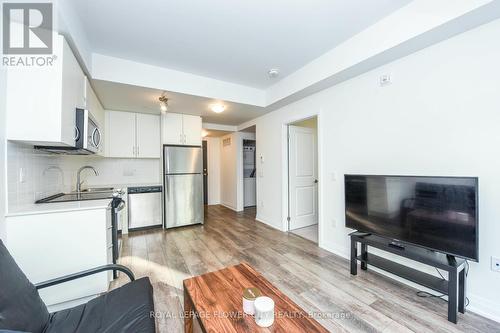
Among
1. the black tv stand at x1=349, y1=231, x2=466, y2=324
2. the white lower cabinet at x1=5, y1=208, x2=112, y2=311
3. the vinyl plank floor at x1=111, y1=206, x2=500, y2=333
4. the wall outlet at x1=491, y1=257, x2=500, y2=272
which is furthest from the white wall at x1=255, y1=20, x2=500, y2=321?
the white lower cabinet at x1=5, y1=208, x2=112, y2=311

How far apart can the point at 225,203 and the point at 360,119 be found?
15.4ft

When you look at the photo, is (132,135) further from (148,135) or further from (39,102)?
(39,102)

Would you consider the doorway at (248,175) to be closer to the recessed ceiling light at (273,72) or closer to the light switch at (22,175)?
the recessed ceiling light at (273,72)

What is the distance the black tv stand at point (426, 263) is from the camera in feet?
5.23

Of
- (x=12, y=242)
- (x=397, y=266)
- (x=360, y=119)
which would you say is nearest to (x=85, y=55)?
(x=12, y=242)

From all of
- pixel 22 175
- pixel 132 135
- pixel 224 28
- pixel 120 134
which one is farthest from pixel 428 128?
pixel 120 134

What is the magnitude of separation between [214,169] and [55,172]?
14.0ft

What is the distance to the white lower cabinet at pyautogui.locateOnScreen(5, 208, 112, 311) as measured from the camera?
1610 millimetres

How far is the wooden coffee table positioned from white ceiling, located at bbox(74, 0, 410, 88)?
7.38ft

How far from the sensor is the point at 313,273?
7.75ft

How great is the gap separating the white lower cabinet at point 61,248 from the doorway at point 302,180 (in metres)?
2.96

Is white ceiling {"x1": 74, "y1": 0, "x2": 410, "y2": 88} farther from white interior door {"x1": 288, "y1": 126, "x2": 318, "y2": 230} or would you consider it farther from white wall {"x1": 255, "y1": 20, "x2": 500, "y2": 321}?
white interior door {"x1": 288, "y1": 126, "x2": 318, "y2": 230}

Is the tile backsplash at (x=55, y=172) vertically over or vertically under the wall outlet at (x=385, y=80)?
under

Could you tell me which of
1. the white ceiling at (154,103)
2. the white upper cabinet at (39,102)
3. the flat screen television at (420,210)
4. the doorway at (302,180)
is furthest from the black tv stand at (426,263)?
the white upper cabinet at (39,102)
